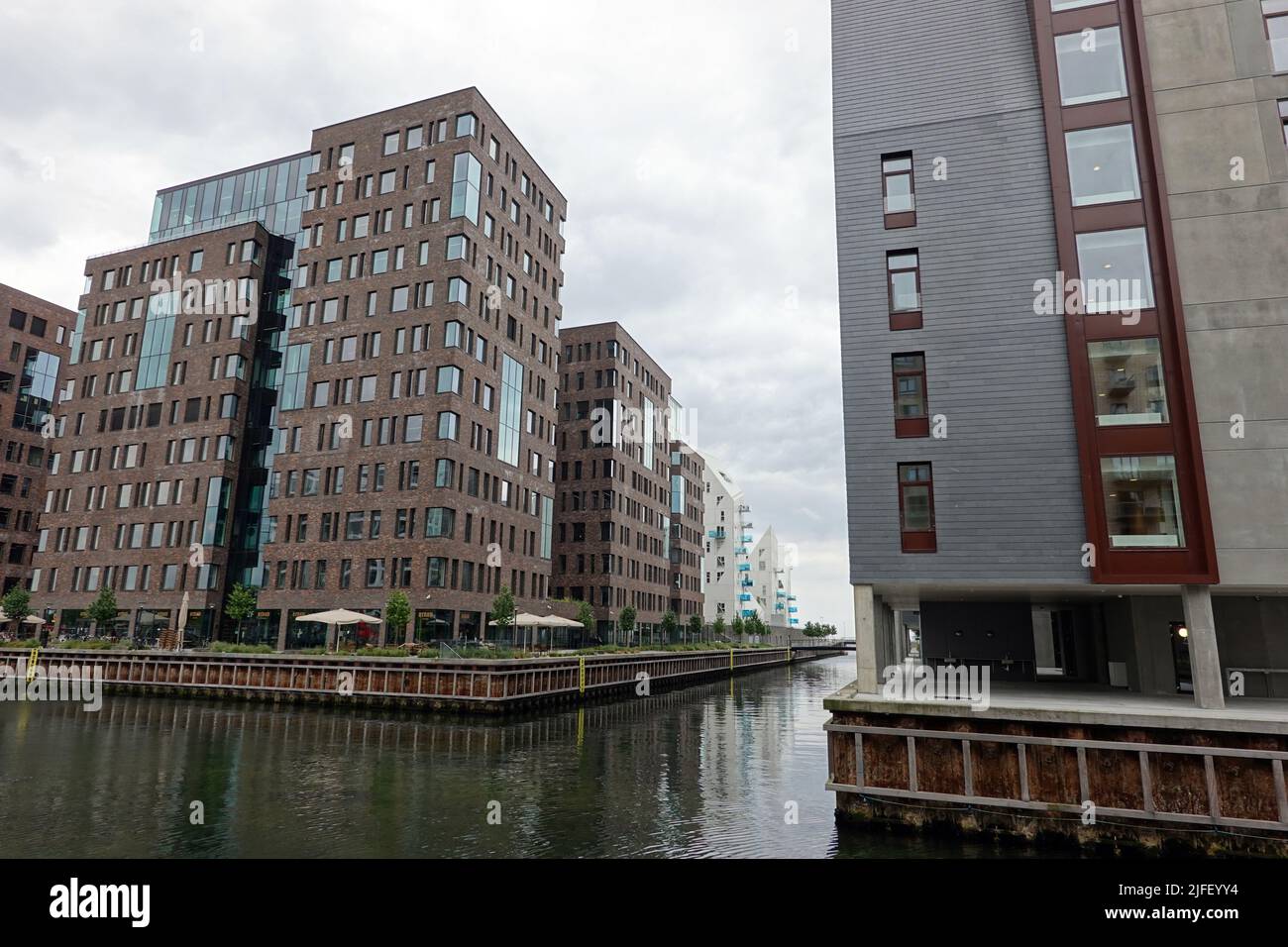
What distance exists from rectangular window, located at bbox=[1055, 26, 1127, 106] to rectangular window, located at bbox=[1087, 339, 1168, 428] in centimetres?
799

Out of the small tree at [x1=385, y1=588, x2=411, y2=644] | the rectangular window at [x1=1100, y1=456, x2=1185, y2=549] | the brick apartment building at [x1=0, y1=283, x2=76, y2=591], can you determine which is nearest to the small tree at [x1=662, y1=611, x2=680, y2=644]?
the small tree at [x1=385, y1=588, x2=411, y2=644]

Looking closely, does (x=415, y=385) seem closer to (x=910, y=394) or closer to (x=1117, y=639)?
(x=910, y=394)

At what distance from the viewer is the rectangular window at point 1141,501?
20.4 meters

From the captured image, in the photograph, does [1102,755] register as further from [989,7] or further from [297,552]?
[297,552]

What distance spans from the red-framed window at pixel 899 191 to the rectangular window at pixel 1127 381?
22.9 feet

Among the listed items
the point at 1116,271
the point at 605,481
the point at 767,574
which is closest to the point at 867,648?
the point at 1116,271

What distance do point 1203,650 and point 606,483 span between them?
227ft

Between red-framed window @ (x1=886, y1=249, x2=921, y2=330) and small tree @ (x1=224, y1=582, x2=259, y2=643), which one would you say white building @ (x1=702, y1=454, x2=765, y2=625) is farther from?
red-framed window @ (x1=886, y1=249, x2=921, y2=330)

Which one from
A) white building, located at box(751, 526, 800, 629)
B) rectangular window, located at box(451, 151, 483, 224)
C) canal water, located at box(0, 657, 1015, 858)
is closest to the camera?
canal water, located at box(0, 657, 1015, 858)

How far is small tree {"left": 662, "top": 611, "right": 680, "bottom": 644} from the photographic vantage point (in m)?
88.6

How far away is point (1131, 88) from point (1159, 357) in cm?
855

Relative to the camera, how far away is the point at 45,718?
1385 inches

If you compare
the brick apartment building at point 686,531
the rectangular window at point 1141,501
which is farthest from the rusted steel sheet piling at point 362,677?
the brick apartment building at point 686,531
